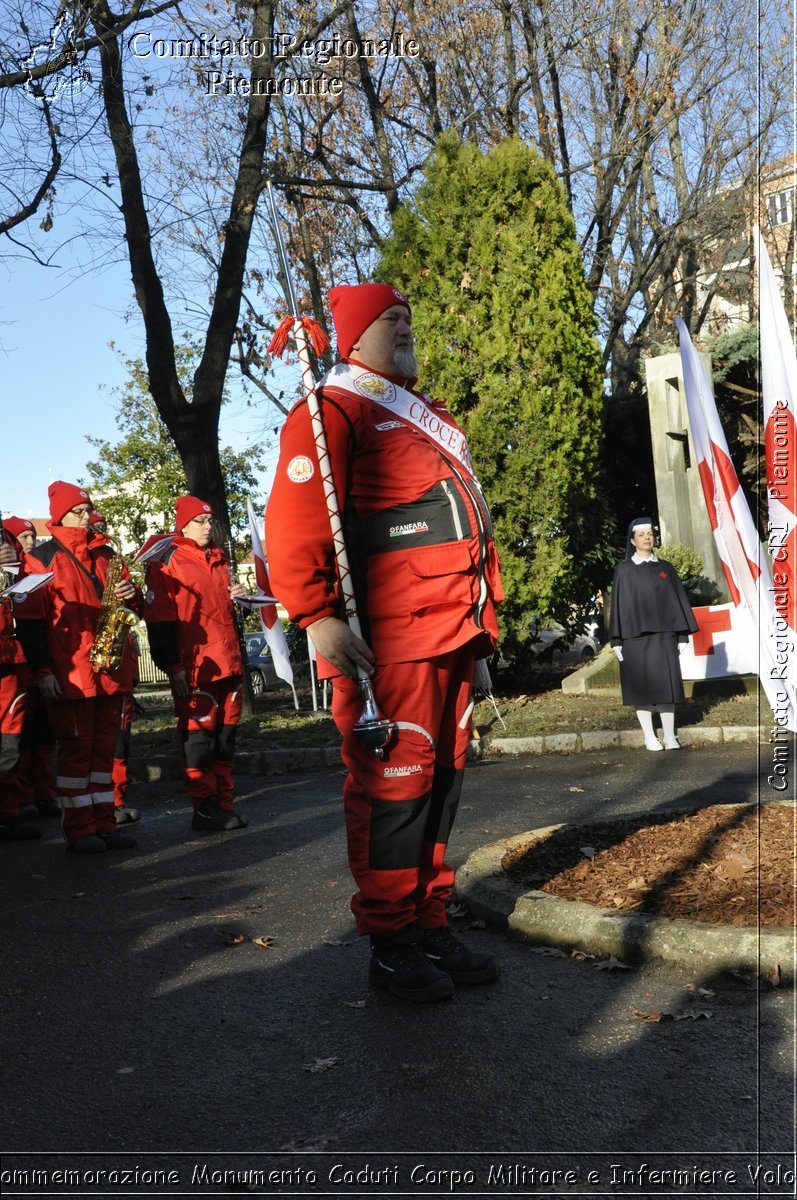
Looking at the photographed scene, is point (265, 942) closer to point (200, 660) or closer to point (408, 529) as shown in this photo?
point (408, 529)

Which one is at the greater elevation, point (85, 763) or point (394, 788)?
point (394, 788)

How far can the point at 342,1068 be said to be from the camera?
3463mm

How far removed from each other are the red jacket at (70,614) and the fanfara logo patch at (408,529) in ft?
13.0

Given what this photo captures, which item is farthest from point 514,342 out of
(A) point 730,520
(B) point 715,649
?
(A) point 730,520

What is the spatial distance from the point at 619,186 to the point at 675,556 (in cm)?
884

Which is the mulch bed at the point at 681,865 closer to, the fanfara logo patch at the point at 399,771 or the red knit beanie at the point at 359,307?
the fanfara logo patch at the point at 399,771

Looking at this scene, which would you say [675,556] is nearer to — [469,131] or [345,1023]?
[469,131]

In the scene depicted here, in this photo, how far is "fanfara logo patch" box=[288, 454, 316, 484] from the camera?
4078 millimetres

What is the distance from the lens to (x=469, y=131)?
19359 millimetres

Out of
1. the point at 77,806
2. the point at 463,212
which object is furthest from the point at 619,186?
the point at 77,806

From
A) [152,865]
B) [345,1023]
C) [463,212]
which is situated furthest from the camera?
[463,212]

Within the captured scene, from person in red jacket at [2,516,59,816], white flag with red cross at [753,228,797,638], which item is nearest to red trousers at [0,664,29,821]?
person in red jacket at [2,516,59,816]

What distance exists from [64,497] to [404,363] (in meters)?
4.01

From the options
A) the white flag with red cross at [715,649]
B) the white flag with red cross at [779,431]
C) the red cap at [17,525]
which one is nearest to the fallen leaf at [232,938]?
the white flag with red cross at [779,431]
